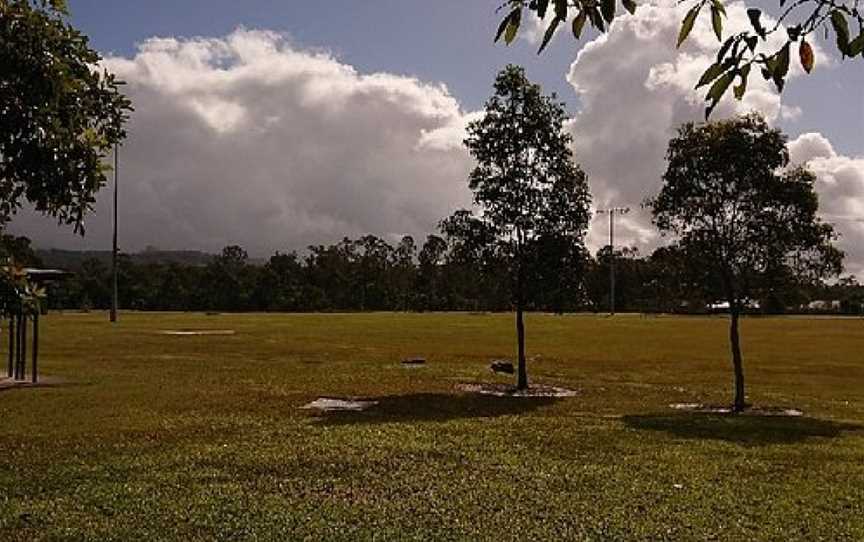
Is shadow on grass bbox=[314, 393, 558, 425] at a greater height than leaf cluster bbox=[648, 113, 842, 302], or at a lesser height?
lesser

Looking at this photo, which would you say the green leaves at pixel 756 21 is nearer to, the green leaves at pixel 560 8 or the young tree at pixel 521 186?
the green leaves at pixel 560 8

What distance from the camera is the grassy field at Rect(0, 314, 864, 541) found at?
37.5 feet

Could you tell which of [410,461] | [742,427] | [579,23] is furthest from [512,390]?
[579,23]

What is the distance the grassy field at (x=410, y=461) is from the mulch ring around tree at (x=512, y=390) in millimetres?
866

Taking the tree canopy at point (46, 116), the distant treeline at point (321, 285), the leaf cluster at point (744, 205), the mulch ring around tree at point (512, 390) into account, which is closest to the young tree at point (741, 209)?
the leaf cluster at point (744, 205)

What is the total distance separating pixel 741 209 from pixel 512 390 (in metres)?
9.32

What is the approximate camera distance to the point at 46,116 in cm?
811

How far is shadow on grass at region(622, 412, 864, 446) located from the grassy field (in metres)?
0.12

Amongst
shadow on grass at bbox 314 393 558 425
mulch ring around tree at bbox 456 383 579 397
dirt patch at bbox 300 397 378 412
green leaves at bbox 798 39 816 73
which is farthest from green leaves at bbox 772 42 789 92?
mulch ring around tree at bbox 456 383 579 397

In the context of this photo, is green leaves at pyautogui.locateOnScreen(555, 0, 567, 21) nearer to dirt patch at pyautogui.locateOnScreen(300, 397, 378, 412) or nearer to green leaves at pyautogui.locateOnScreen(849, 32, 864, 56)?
green leaves at pyautogui.locateOnScreen(849, 32, 864, 56)

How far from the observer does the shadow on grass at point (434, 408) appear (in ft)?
73.8

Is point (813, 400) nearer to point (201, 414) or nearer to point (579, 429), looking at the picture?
point (579, 429)

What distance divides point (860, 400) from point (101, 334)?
160 feet

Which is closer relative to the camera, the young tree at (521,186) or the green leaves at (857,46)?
the green leaves at (857,46)
